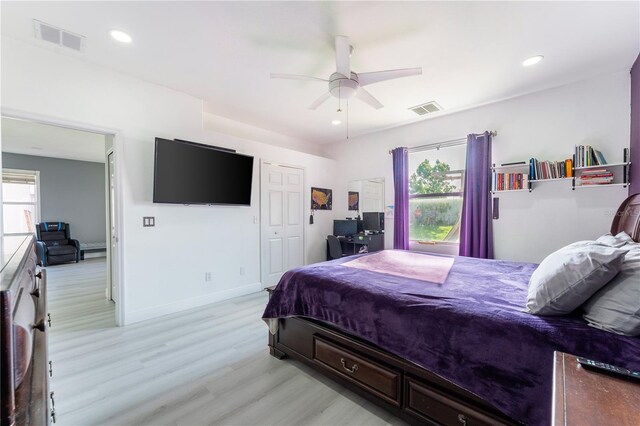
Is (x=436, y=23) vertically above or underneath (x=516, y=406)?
above

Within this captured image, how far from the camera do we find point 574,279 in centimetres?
124

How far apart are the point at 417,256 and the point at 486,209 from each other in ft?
4.10

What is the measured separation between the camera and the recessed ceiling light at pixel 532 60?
2.54 metres

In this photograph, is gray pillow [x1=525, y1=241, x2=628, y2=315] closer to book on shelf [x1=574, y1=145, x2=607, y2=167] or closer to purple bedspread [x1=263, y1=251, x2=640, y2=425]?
purple bedspread [x1=263, y1=251, x2=640, y2=425]

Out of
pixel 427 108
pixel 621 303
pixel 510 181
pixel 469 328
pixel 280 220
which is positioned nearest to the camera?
pixel 621 303

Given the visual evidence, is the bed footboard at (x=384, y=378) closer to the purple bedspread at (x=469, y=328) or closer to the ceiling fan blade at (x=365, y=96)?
the purple bedspread at (x=469, y=328)

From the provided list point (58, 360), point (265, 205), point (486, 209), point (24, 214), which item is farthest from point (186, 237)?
point (24, 214)

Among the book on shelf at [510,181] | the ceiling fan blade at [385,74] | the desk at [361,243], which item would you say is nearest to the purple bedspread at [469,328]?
the book on shelf at [510,181]

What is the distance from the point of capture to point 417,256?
10.5 feet

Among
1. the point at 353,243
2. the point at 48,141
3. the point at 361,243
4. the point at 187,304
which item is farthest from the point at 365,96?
the point at 48,141

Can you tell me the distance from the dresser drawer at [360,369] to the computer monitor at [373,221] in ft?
9.91

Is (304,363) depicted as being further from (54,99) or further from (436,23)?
(54,99)

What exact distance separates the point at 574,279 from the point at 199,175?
11.6 feet

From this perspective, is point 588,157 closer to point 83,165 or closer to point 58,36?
point 58,36
